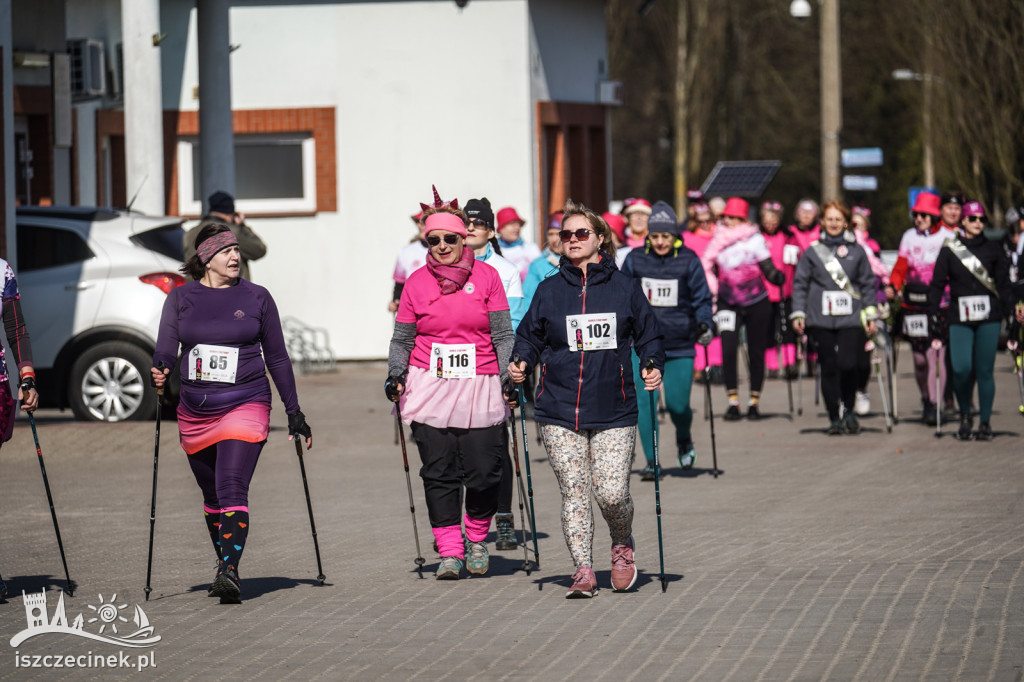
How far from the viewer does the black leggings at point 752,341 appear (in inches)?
674

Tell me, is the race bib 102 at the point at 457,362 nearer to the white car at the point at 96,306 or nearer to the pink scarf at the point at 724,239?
the white car at the point at 96,306

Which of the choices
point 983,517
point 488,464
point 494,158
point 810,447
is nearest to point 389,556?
point 488,464

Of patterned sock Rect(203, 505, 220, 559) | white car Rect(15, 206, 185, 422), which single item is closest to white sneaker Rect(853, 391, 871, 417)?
white car Rect(15, 206, 185, 422)

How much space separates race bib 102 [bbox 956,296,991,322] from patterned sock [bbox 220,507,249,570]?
771cm

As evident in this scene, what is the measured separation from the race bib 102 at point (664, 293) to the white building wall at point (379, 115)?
10613 millimetres

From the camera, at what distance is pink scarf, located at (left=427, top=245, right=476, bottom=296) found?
899 cm

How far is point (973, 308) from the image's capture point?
1444cm

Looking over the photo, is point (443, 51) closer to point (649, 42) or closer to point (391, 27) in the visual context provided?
point (391, 27)

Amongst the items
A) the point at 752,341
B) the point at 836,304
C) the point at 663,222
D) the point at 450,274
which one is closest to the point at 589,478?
the point at 450,274

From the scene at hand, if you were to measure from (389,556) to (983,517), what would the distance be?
3498mm

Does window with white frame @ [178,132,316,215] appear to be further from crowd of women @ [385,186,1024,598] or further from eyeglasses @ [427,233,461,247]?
eyeglasses @ [427,233,461,247]

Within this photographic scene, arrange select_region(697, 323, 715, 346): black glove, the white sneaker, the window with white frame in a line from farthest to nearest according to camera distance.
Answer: the window with white frame → the white sneaker → select_region(697, 323, 715, 346): black glove

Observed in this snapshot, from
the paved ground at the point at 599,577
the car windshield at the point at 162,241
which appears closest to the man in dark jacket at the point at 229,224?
the car windshield at the point at 162,241

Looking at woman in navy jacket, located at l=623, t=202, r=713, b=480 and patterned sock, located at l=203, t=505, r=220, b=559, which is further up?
woman in navy jacket, located at l=623, t=202, r=713, b=480
